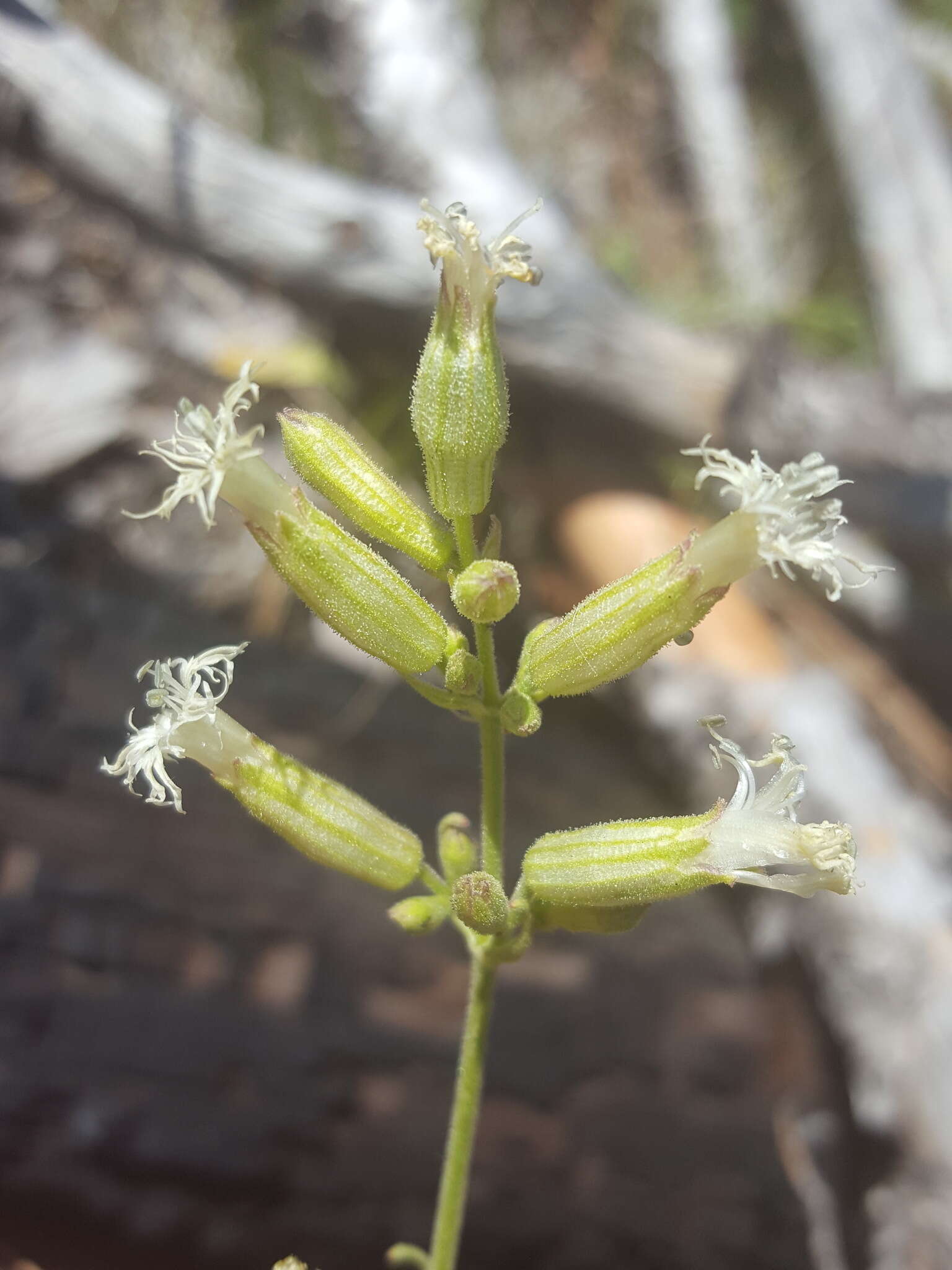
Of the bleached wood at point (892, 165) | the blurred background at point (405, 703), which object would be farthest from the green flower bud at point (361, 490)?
the bleached wood at point (892, 165)

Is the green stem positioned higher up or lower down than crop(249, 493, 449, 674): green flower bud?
lower down

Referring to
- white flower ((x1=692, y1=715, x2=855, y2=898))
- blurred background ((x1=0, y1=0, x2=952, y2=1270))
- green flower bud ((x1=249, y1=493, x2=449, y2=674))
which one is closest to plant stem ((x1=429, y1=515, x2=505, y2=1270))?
green flower bud ((x1=249, y1=493, x2=449, y2=674))

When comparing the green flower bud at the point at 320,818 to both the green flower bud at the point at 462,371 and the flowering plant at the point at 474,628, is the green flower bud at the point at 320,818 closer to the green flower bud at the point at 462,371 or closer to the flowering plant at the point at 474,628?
the flowering plant at the point at 474,628

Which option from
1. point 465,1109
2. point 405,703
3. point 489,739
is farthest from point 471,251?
point 405,703

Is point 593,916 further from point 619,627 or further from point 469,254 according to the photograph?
point 469,254

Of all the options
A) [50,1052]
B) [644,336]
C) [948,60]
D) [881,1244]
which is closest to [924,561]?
[644,336]

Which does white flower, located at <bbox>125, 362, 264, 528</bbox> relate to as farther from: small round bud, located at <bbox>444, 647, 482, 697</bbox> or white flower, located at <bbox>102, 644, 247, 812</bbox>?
small round bud, located at <bbox>444, 647, 482, 697</bbox>
